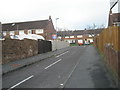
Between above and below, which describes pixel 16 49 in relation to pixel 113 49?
below

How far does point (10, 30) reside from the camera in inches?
2768

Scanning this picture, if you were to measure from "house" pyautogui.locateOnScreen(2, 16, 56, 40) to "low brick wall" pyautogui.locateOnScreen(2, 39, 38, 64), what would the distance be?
1650 inches

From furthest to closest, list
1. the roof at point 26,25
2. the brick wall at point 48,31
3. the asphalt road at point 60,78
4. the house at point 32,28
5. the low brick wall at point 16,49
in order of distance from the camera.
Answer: the roof at point 26,25 < the house at point 32,28 < the brick wall at point 48,31 < the low brick wall at point 16,49 < the asphalt road at point 60,78

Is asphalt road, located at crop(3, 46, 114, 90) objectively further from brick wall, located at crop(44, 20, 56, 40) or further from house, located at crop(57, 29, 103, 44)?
house, located at crop(57, 29, 103, 44)

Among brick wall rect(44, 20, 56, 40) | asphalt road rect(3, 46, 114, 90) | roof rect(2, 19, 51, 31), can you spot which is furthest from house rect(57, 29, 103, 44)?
asphalt road rect(3, 46, 114, 90)

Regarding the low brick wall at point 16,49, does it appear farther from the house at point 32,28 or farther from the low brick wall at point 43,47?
the house at point 32,28

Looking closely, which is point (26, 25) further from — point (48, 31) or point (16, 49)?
point (16, 49)

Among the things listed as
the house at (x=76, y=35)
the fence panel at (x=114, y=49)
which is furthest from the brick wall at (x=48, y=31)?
the fence panel at (x=114, y=49)

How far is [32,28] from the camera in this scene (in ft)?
222

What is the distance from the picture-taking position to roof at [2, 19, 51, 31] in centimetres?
6750

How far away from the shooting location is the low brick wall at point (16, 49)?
15531 millimetres

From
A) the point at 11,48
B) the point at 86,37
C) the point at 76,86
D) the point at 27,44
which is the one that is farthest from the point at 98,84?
the point at 86,37

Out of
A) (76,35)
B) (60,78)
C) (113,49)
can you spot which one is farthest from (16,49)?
(76,35)

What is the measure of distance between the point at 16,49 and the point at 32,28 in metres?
50.4
